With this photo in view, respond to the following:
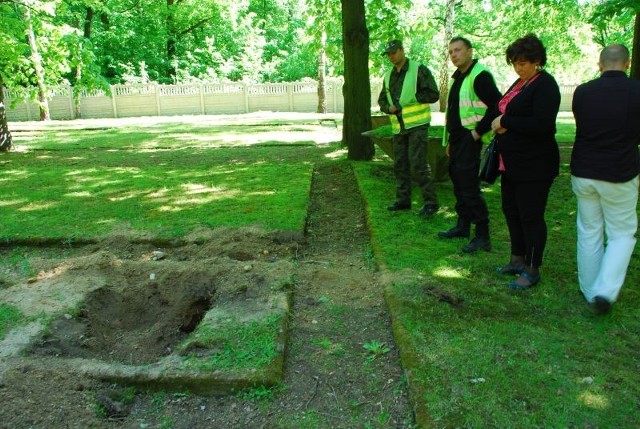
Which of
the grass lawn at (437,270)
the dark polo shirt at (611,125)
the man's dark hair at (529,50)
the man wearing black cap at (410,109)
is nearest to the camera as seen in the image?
the grass lawn at (437,270)

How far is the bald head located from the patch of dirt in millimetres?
2305

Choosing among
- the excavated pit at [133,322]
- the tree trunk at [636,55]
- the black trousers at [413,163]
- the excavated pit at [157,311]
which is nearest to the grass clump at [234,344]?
the excavated pit at [157,311]

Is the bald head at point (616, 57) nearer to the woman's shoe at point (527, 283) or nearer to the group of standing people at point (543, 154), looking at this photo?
the group of standing people at point (543, 154)

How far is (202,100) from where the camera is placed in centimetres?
3075

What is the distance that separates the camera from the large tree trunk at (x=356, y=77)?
392 inches

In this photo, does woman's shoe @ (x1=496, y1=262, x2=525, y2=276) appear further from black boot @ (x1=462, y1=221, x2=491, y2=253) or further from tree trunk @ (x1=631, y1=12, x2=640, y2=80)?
tree trunk @ (x1=631, y1=12, x2=640, y2=80)

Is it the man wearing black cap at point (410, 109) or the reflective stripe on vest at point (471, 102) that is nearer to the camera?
the reflective stripe on vest at point (471, 102)

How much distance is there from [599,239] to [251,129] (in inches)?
617

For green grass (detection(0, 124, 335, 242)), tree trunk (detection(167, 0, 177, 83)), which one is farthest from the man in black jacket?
tree trunk (detection(167, 0, 177, 83))

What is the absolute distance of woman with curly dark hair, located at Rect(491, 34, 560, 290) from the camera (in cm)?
388

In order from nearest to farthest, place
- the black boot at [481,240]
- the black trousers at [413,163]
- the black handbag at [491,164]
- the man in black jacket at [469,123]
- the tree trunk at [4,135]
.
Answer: the black handbag at [491,164] < the man in black jacket at [469,123] < the black boot at [481,240] < the black trousers at [413,163] < the tree trunk at [4,135]

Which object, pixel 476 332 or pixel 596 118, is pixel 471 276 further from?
pixel 596 118

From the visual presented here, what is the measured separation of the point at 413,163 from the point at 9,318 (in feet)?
14.0

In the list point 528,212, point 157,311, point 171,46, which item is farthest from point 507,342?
point 171,46
